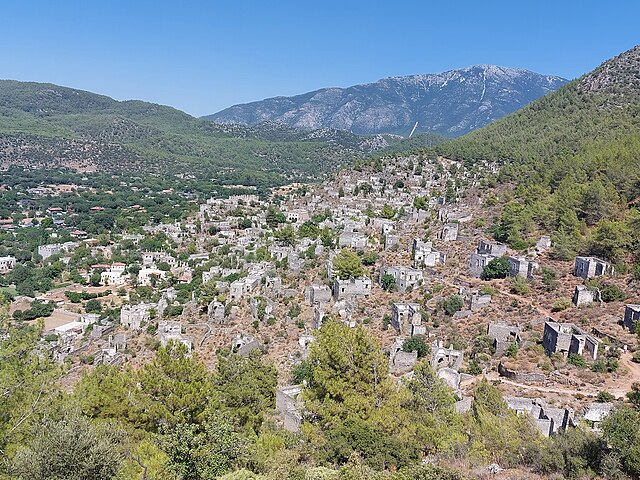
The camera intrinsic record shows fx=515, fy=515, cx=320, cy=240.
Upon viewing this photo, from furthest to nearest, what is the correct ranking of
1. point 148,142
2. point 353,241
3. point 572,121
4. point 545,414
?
point 148,142 → point 572,121 → point 353,241 → point 545,414

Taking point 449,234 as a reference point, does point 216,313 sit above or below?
below

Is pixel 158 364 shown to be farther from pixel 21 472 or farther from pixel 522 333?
pixel 522 333

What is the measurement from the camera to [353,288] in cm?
2898

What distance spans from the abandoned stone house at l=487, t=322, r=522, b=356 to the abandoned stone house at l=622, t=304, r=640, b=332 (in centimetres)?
422

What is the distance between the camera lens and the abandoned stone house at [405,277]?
2928cm

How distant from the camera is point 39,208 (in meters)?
83.3

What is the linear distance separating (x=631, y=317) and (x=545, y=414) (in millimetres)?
8398

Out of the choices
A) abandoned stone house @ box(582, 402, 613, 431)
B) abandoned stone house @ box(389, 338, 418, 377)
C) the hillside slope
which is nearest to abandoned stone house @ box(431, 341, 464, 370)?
abandoned stone house @ box(389, 338, 418, 377)

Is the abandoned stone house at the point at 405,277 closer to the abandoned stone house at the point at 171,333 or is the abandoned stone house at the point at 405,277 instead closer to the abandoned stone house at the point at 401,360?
the abandoned stone house at the point at 401,360

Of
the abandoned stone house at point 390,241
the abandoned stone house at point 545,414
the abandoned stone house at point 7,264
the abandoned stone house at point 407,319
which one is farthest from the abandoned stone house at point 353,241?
the abandoned stone house at point 7,264

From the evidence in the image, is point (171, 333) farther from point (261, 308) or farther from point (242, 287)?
point (242, 287)

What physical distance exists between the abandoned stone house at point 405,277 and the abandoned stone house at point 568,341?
9.17 metres

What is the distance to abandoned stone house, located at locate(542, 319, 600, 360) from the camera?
1950 cm

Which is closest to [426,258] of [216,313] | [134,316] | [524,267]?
[524,267]
